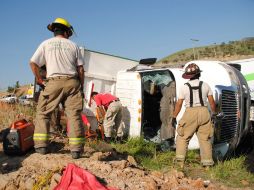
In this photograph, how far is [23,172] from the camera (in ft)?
15.9

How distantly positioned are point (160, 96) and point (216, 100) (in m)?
1.66

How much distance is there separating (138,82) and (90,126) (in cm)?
150

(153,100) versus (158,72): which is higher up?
(158,72)

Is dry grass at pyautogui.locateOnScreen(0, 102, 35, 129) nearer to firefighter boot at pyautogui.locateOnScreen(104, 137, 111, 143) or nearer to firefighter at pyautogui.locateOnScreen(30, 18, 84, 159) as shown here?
firefighter boot at pyautogui.locateOnScreen(104, 137, 111, 143)

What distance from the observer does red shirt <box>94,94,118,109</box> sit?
813 cm

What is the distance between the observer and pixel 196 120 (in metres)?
6.21

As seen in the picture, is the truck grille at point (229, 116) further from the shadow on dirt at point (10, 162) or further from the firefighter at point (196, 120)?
A: the shadow on dirt at point (10, 162)

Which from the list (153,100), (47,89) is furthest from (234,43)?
(47,89)

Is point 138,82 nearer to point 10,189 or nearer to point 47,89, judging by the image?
point 47,89

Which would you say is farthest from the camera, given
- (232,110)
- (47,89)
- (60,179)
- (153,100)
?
(153,100)

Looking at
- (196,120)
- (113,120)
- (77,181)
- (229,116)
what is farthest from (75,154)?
(229,116)

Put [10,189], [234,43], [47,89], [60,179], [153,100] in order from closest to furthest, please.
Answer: [60,179], [10,189], [47,89], [153,100], [234,43]

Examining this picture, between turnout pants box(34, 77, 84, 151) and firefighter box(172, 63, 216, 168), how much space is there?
73.3 inches

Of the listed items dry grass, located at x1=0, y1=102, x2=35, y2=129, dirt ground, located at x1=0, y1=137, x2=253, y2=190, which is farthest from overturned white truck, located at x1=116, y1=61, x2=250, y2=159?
dry grass, located at x1=0, y1=102, x2=35, y2=129
